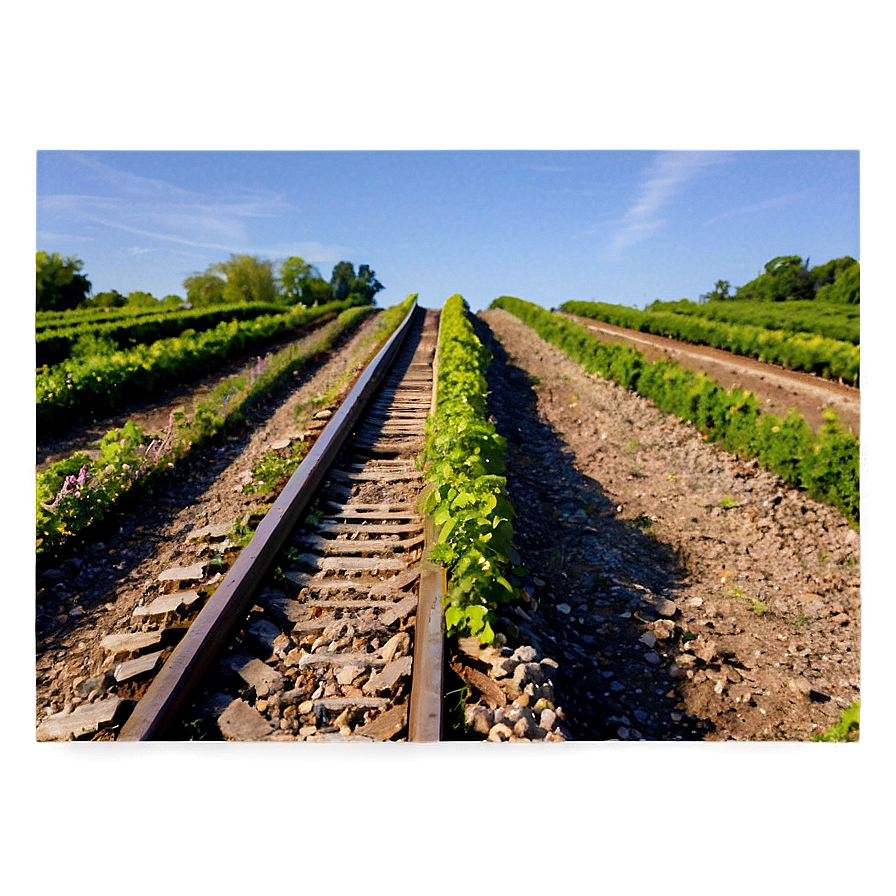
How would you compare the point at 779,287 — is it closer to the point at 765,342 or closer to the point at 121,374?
the point at 765,342

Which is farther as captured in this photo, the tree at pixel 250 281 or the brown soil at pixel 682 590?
the tree at pixel 250 281

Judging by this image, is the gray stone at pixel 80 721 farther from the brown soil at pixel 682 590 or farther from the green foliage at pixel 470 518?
the brown soil at pixel 682 590

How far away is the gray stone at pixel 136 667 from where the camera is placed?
9.23ft

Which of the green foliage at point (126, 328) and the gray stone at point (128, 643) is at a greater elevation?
the green foliage at point (126, 328)

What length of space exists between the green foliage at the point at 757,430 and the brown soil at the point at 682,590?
0.19 m

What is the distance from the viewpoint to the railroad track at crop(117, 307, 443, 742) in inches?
102

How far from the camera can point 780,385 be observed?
12.7 meters

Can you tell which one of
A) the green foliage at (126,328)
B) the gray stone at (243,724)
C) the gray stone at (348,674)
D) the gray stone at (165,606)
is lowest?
the gray stone at (243,724)

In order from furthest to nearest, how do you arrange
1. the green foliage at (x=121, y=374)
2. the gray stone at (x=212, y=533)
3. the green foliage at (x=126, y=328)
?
1. the green foliage at (x=126, y=328)
2. the green foliage at (x=121, y=374)
3. the gray stone at (x=212, y=533)

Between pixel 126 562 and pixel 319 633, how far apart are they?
1886 mm

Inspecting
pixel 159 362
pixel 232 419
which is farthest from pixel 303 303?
pixel 232 419

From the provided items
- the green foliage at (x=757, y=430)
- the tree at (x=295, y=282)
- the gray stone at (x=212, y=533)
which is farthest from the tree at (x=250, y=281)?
the gray stone at (x=212, y=533)

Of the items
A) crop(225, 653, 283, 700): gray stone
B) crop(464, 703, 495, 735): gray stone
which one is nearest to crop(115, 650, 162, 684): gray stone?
crop(225, 653, 283, 700): gray stone

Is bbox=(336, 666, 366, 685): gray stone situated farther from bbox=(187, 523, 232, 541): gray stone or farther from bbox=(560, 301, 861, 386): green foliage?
bbox=(560, 301, 861, 386): green foliage
